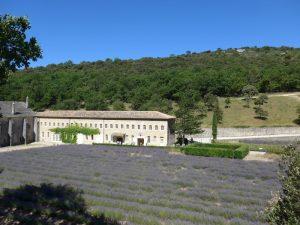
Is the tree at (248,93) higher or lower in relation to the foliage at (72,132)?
higher

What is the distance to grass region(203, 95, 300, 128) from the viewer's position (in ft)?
222

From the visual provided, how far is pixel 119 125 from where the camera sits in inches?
2136

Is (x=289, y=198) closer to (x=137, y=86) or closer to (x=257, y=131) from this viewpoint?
(x=257, y=131)

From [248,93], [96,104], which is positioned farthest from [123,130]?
[248,93]

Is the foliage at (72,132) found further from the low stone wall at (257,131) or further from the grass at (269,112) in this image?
the low stone wall at (257,131)

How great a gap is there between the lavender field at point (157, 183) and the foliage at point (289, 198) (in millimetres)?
6004

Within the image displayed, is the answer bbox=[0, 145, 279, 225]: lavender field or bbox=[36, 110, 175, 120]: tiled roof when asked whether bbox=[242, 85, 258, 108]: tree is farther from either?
bbox=[0, 145, 279, 225]: lavender field

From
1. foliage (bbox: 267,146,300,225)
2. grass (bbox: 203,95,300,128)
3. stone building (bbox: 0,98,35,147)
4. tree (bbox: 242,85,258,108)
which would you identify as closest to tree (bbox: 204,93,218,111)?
grass (bbox: 203,95,300,128)

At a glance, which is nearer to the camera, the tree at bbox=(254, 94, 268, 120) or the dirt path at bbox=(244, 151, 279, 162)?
the dirt path at bbox=(244, 151, 279, 162)

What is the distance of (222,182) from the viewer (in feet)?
78.7

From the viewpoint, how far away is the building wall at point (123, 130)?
2020 inches

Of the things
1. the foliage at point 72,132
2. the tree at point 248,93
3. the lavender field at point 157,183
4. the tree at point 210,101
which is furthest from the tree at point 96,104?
the lavender field at point 157,183

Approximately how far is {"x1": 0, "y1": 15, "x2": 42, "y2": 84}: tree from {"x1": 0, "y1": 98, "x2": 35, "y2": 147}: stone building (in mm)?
45030

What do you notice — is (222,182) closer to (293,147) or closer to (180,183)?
(180,183)
